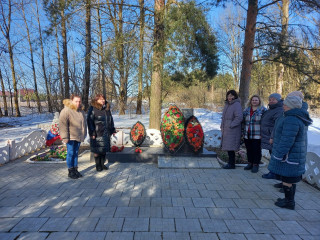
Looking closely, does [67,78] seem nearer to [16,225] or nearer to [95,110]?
[95,110]

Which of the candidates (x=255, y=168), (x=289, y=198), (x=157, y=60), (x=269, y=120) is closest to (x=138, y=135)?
(x=157, y=60)

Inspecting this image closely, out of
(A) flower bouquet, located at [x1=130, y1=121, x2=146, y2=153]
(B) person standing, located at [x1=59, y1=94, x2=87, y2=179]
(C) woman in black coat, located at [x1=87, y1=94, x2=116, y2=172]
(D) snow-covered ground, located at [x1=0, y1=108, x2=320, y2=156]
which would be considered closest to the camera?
(B) person standing, located at [x1=59, y1=94, x2=87, y2=179]

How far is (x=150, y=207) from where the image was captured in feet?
9.66

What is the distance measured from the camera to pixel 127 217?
2.68 m

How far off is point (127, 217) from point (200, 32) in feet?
19.7

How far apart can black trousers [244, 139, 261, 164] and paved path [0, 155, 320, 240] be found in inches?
12.4

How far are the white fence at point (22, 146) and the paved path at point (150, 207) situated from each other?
80 cm

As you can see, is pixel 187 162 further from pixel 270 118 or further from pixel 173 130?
pixel 270 118

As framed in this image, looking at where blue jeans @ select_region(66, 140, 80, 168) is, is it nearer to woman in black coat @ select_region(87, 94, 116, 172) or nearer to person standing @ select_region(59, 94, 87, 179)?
person standing @ select_region(59, 94, 87, 179)

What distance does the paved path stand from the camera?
94.0 inches

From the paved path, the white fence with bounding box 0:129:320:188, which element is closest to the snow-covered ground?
the white fence with bounding box 0:129:320:188

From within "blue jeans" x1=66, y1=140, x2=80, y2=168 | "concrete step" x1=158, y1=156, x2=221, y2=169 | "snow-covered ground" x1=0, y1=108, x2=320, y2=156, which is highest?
"blue jeans" x1=66, y1=140, x2=80, y2=168

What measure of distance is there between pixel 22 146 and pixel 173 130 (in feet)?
13.7

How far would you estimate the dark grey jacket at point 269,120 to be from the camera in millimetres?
4016
